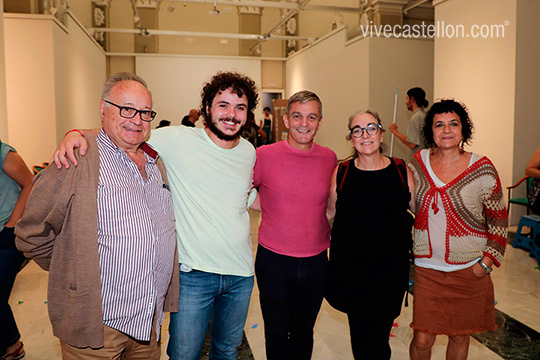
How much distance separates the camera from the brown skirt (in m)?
2.07

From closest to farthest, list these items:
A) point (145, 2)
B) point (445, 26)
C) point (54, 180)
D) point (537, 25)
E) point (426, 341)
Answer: point (54, 180), point (426, 341), point (537, 25), point (445, 26), point (145, 2)

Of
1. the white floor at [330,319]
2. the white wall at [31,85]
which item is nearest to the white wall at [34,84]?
the white wall at [31,85]

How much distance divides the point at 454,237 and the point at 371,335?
0.64 metres

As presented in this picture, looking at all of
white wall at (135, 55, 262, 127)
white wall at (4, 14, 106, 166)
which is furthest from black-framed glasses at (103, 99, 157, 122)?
white wall at (135, 55, 262, 127)

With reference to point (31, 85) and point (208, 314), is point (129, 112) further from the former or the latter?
point (31, 85)

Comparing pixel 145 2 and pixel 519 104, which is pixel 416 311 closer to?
pixel 519 104

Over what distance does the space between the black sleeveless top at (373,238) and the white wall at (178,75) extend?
13.5 meters

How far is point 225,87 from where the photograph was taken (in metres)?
1.84

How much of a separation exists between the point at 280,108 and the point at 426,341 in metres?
11.3

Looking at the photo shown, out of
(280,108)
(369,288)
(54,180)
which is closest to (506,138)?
(369,288)

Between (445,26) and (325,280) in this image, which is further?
(445,26)

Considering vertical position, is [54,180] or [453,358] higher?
[54,180]

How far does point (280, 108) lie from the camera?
42.6ft

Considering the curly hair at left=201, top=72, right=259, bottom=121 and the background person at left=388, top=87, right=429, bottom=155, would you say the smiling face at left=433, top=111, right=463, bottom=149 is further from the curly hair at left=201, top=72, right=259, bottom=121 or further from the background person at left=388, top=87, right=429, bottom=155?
the background person at left=388, top=87, right=429, bottom=155
